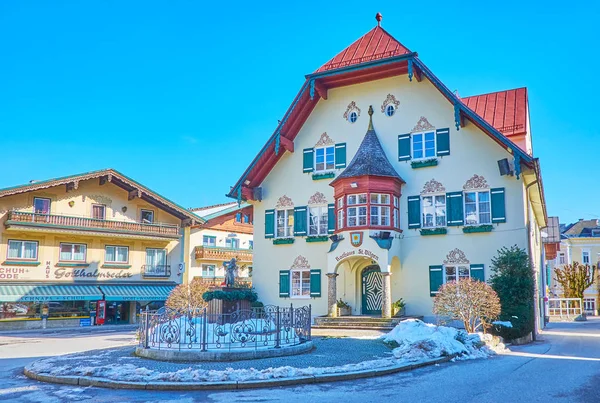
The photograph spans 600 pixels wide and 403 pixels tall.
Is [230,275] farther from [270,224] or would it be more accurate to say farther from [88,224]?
[88,224]

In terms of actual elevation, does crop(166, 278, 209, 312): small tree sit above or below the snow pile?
above

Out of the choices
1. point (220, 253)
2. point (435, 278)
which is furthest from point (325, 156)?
point (220, 253)

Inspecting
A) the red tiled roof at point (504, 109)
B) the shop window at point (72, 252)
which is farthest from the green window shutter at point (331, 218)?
the shop window at point (72, 252)

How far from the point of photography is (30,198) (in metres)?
34.6

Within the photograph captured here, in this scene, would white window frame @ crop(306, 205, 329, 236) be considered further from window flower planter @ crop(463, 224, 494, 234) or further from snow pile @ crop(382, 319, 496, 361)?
→ snow pile @ crop(382, 319, 496, 361)

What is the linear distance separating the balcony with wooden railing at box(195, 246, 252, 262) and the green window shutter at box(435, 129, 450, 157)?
2242cm

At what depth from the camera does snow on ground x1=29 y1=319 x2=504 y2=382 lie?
11523 millimetres

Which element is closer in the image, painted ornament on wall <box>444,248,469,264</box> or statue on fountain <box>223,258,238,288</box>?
statue on fountain <box>223,258,238,288</box>

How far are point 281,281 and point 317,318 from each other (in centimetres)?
408

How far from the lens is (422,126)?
88.3 ft

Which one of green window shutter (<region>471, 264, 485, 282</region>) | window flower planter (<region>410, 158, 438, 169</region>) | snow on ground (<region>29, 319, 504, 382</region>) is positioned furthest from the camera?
window flower planter (<region>410, 158, 438, 169</region>)

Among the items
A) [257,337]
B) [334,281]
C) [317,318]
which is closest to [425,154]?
[334,281]

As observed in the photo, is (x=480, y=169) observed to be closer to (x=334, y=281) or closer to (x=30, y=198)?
(x=334, y=281)

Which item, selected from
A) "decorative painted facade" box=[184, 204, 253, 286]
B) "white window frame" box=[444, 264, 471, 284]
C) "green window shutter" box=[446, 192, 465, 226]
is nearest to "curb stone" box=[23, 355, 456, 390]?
"white window frame" box=[444, 264, 471, 284]
